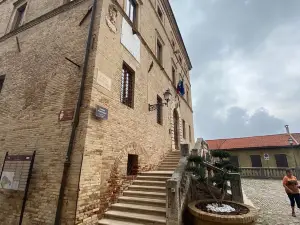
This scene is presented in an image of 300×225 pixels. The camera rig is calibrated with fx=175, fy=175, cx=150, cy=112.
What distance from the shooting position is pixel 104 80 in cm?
573

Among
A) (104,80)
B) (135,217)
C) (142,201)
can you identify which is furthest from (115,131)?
(135,217)

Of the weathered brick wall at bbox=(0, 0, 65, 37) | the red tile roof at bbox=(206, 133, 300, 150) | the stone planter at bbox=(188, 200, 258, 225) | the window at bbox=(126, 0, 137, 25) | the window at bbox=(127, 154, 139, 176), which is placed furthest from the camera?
the red tile roof at bbox=(206, 133, 300, 150)

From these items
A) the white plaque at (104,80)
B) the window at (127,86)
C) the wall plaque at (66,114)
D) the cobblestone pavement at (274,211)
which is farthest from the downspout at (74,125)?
the cobblestone pavement at (274,211)

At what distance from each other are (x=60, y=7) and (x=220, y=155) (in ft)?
27.7

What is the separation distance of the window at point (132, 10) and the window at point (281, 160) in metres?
20.3

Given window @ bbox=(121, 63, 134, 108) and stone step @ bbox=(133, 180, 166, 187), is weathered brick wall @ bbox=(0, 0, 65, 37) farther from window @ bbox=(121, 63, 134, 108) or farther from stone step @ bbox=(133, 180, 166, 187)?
stone step @ bbox=(133, 180, 166, 187)

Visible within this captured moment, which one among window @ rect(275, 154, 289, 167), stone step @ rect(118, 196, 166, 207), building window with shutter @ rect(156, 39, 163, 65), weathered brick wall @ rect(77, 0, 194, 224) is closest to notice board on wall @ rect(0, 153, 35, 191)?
weathered brick wall @ rect(77, 0, 194, 224)

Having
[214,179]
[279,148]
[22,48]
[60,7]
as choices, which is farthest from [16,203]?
[279,148]

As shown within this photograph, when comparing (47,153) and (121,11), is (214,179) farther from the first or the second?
(121,11)

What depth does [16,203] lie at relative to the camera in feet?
16.4

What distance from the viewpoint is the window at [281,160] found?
61.1 ft

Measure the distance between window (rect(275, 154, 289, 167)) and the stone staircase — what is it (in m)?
18.3

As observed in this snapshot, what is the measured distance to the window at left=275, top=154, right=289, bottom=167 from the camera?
18.6 m

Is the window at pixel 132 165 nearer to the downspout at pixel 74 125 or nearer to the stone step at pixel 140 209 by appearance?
the stone step at pixel 140 209
